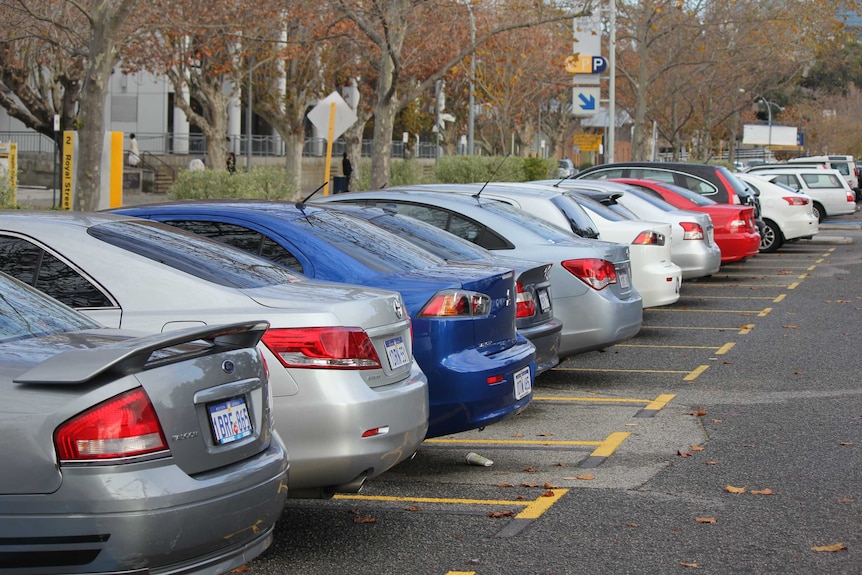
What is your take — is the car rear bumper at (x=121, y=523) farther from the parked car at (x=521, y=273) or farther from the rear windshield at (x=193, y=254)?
the parked car at (x=521, y=273)

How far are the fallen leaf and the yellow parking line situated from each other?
517 centimetres

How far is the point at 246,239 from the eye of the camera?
7098mm

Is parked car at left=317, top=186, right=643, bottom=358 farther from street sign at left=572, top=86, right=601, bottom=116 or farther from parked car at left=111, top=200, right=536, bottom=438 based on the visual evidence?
street sign at left=572, top=86, right=601, bottom=116

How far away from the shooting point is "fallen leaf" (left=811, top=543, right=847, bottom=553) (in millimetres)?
5797

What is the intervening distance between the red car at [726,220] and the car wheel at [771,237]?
638 cm

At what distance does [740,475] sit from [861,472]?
0.75m

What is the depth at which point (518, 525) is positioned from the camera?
20.4 feet

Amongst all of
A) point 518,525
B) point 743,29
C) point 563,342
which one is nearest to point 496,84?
point 743,29

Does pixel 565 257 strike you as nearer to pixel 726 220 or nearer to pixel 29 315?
pixel 29 315

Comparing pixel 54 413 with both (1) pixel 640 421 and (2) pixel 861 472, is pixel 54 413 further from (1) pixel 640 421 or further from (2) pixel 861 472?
(1) pixel 640 421

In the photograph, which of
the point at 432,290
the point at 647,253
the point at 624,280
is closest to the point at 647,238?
the point at 647,253

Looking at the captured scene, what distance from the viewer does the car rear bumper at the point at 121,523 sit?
12.3 feet

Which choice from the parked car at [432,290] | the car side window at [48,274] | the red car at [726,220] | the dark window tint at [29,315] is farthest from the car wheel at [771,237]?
the dark window tint at [29,315]

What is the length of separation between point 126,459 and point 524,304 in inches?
185
